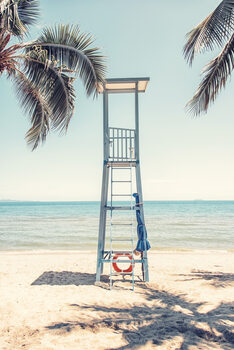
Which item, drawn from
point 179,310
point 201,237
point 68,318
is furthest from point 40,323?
point 201,237

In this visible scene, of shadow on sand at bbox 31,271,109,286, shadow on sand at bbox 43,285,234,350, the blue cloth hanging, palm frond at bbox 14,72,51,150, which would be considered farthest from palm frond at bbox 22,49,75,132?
shadow on sand at bbox 43,285,234,350

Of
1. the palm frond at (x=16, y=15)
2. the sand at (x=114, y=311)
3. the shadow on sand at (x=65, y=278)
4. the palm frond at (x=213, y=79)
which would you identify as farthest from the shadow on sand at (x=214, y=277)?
the palm frond at (x=16, y=15)

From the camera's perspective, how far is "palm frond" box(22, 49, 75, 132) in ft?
22.2

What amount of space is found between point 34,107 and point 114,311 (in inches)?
201

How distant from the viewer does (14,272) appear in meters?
8.70

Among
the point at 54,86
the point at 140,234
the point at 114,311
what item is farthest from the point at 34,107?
the point at 114,311

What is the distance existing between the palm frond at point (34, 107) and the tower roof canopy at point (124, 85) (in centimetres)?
154

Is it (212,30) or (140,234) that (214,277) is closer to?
(140,234)

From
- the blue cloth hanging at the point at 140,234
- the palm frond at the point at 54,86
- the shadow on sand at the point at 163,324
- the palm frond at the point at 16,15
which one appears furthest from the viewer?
the blue cloth hanging at the point at 140,234

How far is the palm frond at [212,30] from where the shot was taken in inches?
233

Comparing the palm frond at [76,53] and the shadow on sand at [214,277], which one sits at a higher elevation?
the palm frond at [76,53]

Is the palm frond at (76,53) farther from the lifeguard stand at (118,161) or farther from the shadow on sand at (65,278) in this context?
the shadow on sand at (65,278)

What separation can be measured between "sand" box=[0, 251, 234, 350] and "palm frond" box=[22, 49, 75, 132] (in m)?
3.86

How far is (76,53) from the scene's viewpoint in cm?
681
